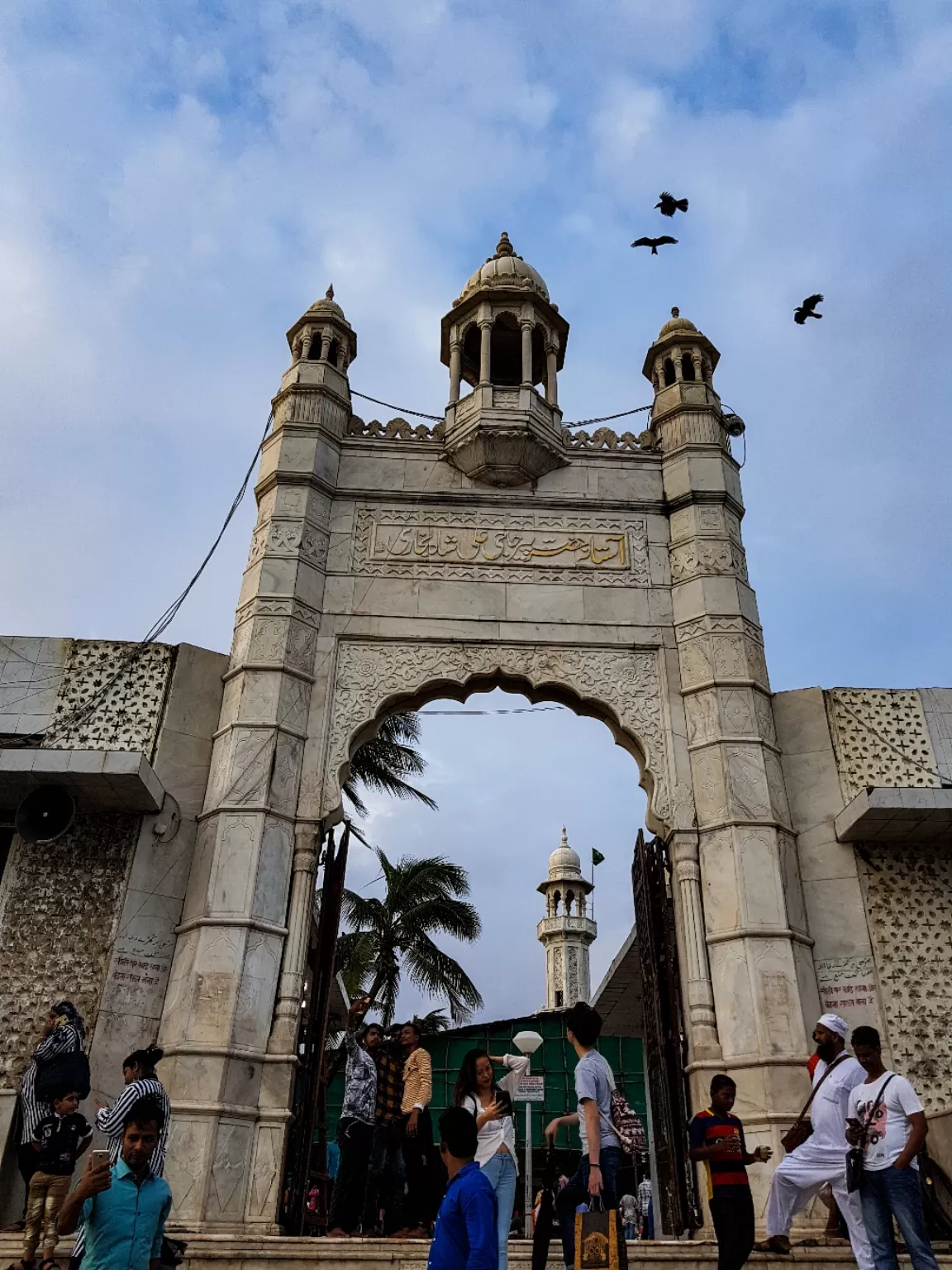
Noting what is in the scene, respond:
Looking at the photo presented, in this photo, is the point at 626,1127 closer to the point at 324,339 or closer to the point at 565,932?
the point at 324,339

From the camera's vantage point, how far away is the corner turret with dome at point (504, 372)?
10805 mm

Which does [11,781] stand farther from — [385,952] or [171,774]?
[385,952]

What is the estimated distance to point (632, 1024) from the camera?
18.2 meters

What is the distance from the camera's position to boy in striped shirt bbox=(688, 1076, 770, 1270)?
15.7ft

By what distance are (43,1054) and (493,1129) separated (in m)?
3.38

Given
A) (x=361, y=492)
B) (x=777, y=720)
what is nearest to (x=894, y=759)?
(x=777, y=720)

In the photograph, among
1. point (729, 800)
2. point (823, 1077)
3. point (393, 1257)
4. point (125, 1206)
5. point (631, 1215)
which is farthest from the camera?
point (631, 1215)

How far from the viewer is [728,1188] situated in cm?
482

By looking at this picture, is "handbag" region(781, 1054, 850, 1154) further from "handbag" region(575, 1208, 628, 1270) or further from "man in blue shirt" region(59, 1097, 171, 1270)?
"man in blue shirt" region(59, 1097, 171, 1270)

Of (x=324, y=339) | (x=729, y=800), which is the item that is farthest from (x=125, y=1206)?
(x=324, y=339)

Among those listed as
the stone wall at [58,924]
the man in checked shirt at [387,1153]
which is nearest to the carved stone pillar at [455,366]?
the stone wall at [58,924]

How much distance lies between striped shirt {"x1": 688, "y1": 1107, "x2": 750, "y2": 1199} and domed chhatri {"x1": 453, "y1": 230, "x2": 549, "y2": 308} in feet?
32.6

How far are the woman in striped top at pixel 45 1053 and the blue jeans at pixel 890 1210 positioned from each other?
14.9ft

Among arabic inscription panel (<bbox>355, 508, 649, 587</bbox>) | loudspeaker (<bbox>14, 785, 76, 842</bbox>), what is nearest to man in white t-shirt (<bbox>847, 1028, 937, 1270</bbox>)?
arabic inscription panel (<bbox>355, 508, 649, 587</bbox>)
